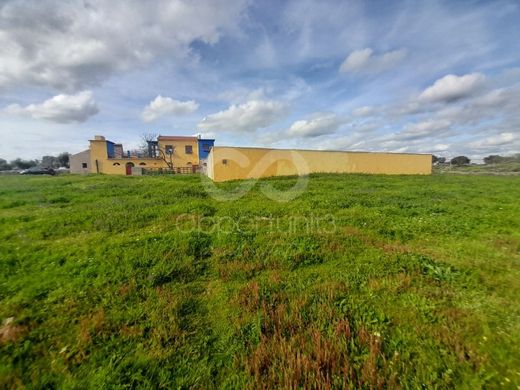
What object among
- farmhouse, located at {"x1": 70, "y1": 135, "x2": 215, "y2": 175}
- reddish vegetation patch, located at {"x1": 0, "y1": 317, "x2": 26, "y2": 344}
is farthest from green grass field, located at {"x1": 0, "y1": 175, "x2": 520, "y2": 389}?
farmhouse, located at {"x1": 70, "y1": 135, "x2": 215, "y2": 175}

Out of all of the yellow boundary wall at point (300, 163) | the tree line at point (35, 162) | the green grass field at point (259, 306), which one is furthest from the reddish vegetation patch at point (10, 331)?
the tree line at point (35, 162)

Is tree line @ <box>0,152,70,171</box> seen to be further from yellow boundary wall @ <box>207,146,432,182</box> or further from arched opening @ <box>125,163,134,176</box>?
yellow boundary wall @ <box>207,146,432,182</box>

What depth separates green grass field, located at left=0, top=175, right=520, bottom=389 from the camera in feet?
7.53

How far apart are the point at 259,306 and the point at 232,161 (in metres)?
15.6

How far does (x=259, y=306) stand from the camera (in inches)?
129

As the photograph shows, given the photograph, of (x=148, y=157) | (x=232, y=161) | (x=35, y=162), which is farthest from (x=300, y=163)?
(x=35, y=162)

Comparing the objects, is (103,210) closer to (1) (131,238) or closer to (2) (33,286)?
(1) (131,238)

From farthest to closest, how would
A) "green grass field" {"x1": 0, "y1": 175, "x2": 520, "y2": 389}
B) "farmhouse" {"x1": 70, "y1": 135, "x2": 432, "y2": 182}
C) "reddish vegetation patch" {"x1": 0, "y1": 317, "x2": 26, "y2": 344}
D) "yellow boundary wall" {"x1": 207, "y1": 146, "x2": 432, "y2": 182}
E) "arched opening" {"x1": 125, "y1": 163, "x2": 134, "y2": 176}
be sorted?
"arched opening" {"x1": 125, "y1": 163, "x2": 134, "y2": 176} < "farmhouse" {"x1": 70, "y1": 135, "x2": 432, "y2": 182} < "yellow boundary wall" {"x1": 207, "y1": 146, "x2": 432, "y2": 182} < "reddish vegetation patch" {"x1": 0, "y1": 317, "x2": 26, "y2": 344} < "green grass field" {"x1": 0, "y1": 175, "x2": 520, "y2": 389}

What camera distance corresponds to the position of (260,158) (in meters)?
19.1

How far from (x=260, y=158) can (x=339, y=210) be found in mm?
11623

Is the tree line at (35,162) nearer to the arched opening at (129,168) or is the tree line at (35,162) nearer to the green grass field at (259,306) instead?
the arched opening at (129,168)

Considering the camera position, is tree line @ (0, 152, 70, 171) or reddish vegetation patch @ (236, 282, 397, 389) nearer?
reddish vegetation patch @ (236, 282, 397, 389)

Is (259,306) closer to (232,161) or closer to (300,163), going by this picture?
(232,161)

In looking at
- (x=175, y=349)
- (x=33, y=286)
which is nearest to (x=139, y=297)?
(x=175, y=349)
